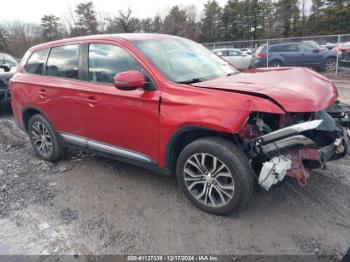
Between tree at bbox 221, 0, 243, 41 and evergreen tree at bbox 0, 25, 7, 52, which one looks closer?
evergreen tree at bbox 0, 25, 7, 52

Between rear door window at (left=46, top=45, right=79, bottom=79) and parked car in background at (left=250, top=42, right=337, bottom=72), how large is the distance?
1206 cm

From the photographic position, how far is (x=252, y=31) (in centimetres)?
4638

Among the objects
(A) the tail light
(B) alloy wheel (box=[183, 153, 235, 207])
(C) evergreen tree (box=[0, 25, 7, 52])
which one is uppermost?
(C) evergreen tree (box=[0, 25, 7, 52])

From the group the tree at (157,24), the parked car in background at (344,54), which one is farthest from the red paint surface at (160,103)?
the tree at (157,24)

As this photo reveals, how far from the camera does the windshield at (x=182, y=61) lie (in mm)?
3351

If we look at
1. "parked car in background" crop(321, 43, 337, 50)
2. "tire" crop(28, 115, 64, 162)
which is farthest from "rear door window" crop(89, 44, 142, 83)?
"parked car in background" crop(321, 43, 337, 50)

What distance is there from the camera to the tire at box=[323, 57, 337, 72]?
13328 millimetres

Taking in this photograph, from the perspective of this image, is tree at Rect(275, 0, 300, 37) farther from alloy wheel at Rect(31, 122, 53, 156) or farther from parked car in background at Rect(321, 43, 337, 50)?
alloy wheel at Rect(31, 122, 53, 156)

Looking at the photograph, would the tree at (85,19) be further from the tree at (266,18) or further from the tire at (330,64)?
the tire at (330,64)

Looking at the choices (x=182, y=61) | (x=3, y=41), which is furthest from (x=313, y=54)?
(x=3, y=41)

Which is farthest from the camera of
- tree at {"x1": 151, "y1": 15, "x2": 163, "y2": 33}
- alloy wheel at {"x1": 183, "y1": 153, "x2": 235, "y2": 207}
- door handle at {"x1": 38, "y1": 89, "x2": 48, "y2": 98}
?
tree at {"x1": 151, "y1": 15, "x2": 163, "y2": 33}

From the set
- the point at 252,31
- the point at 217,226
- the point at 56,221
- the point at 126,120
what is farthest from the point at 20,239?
the point at 252,31

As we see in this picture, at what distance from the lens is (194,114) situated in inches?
115

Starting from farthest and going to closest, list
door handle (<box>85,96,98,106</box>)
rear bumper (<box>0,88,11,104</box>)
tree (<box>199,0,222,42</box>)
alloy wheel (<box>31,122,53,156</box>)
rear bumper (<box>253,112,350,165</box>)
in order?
tree (<box>199,0,222,42</box>)
rear bumper (<box>0,88,11,104</box>)
alloy wheel (<box>31,122,53,156</box>)
door handle (<box>85,96,98,106</box>)
rear bumper (<box>253,112,350,165</box>)
